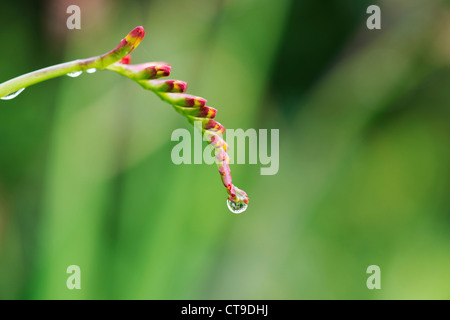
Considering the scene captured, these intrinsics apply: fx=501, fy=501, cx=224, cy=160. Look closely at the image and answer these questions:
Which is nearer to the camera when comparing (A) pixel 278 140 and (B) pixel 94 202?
(B) pixel 94 202

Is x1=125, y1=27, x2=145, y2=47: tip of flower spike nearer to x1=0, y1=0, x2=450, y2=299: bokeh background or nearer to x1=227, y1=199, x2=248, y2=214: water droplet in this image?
x1=227, y1=199, x2=248, y2=214: water droplet

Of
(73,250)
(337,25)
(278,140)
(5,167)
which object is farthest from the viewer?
(337,25)

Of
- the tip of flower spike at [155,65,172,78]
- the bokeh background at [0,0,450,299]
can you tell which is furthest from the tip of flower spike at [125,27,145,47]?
the bokeh background at [0,0,450,299]

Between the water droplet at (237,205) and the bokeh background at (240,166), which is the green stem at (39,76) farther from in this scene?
the bokeh background at (240,166)

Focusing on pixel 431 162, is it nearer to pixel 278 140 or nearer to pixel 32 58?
pixel 278 140

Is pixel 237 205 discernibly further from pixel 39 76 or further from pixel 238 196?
pixel 39 76

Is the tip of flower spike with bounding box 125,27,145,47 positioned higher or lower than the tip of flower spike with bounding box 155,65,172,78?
higher

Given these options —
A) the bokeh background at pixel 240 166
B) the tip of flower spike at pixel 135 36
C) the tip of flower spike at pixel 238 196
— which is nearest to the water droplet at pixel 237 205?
the tip of flower spike at pixel 238 196

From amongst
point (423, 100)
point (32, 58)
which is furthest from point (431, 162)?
point (32, 58)
